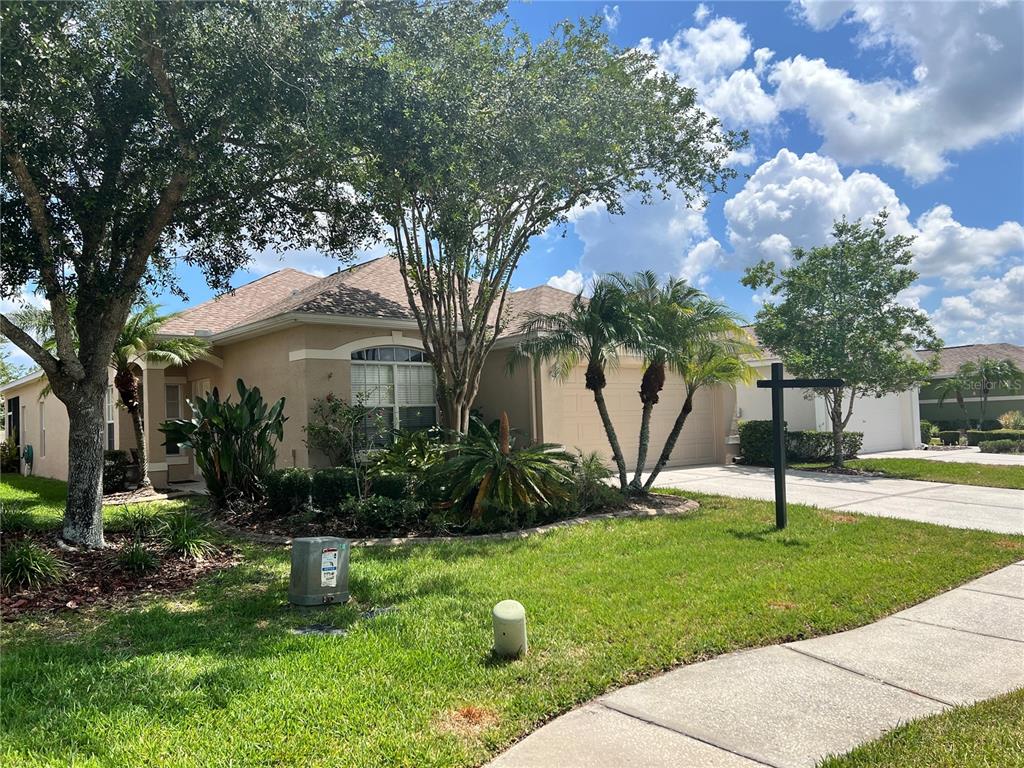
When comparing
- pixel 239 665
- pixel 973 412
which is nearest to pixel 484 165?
pixel 239 665

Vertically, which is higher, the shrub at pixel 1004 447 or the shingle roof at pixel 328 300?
the shingle roof at pixel 328 300

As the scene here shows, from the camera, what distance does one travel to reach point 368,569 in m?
7.44

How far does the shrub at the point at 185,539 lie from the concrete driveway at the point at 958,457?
1774cm

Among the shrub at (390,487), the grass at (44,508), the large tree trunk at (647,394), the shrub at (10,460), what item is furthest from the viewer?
the shrub at (10,460)

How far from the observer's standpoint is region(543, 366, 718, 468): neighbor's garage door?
628 inches

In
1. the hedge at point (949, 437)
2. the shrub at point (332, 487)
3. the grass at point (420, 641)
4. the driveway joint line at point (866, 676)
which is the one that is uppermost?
the shrub at point (332, 487)

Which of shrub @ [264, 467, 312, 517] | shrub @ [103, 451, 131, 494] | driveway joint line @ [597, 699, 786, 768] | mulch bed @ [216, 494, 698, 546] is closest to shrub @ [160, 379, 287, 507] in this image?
shrub @ [264, 467, 312, 517]

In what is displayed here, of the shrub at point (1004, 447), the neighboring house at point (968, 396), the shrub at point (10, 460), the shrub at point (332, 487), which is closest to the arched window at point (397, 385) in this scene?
the shrub at point (332, 487)

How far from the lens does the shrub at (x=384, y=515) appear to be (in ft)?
31.3

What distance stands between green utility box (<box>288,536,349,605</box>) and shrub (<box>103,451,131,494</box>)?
10.7 metres

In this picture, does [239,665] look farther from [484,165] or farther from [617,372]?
[617,372]

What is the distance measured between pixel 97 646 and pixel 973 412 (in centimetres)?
4069

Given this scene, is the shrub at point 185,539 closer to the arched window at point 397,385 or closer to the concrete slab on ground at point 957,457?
the arched window at point 397,385

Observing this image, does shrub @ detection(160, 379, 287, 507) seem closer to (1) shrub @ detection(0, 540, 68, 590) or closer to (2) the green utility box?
(1) shrub @ detection(0, 540, 68, 590)
